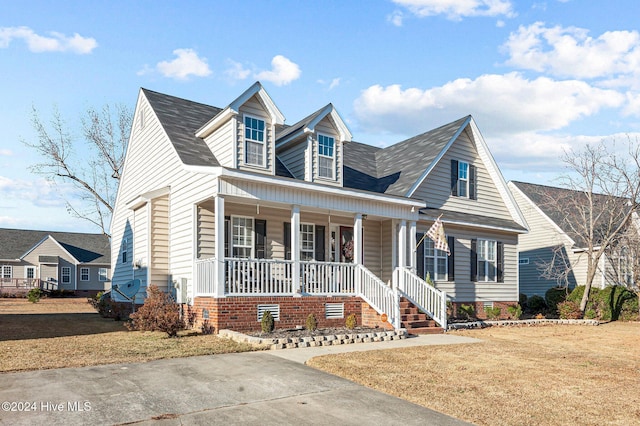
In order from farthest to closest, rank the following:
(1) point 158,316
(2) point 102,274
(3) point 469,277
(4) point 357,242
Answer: (2) point 102,274, (3) point 469,277, (4) point 357,242, (1) point 158,316

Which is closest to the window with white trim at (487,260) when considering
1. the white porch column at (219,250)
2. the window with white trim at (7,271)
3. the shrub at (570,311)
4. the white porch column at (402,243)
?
the shrub at (570,311)

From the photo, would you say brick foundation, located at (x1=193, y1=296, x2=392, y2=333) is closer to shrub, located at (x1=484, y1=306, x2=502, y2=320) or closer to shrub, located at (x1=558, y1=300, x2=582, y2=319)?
shrub, located at (x1=484, y1=306, x2=502, y2=320)

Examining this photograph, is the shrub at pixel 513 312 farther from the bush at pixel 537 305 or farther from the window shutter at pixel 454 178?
the bush at pixel 537 305

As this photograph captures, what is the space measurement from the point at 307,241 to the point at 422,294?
421 cm

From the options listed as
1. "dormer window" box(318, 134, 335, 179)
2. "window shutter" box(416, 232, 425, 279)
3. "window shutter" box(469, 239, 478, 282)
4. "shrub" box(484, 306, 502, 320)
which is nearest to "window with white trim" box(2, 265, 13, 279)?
"dormer window" box(318, 134, 335, 179)

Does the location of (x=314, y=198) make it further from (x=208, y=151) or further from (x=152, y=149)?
(x=152, y=149)

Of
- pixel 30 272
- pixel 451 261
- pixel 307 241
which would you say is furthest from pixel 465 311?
pixel 30 272

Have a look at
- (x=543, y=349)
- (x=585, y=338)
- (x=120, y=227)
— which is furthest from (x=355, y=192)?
(x=120, y=227)

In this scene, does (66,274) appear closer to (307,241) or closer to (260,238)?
(307,241)

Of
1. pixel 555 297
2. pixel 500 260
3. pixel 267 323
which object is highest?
pixel 500 260

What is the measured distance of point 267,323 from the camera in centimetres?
1388

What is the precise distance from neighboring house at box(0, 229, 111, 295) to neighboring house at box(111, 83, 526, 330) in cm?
3018

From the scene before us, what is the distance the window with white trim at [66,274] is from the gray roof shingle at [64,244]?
1601 millimetres

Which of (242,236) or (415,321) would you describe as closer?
(415,321)
